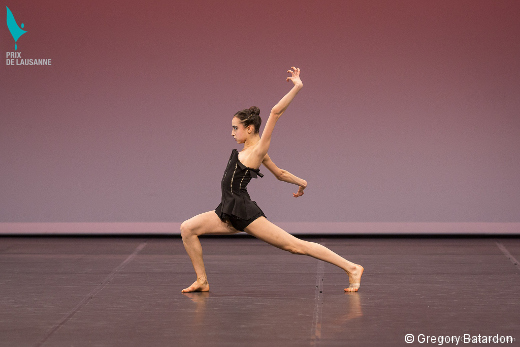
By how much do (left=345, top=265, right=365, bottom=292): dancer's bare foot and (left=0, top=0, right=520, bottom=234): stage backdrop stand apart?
3.86m

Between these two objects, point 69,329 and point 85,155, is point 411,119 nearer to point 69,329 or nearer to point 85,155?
point 85,155

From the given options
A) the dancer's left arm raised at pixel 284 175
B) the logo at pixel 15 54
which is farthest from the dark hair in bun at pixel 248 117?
the logo at pixel 15 54

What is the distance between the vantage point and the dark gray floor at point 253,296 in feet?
14.9

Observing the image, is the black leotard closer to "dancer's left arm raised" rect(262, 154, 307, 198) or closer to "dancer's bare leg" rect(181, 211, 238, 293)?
"dancer's bare leg" rect(181, 211, 238, 293)

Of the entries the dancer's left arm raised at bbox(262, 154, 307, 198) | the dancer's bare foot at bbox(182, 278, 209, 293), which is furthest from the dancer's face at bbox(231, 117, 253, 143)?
the dancer's bare foot at bbox(182, 278, 209, 293)

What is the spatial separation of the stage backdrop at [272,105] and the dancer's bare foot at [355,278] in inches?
152

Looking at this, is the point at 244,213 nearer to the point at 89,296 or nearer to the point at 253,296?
the point at 253,296

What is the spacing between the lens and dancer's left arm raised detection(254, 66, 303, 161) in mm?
5336

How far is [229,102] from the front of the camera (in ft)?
31.8

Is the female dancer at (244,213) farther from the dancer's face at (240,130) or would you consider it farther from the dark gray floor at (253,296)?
the dark gray floor at (253,296)

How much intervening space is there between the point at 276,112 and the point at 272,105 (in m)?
4.26

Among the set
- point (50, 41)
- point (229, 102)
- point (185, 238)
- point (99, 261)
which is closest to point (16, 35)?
point (50, 41)

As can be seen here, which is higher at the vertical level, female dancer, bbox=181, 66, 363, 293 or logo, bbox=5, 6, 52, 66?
logo, bbox=5, 6, 52, 66

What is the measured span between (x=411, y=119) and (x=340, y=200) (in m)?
1.24
